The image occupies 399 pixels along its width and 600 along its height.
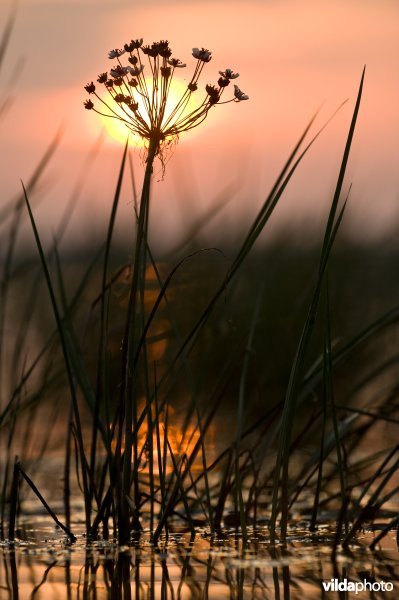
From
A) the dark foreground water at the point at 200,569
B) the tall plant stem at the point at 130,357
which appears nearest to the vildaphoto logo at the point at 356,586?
the dark foreground water at the point at 200,569

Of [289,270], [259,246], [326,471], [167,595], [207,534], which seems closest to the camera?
[167,595]

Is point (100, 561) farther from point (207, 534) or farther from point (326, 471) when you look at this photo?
point (326, 471)

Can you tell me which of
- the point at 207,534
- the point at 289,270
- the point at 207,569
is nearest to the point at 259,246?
the point at 289,270

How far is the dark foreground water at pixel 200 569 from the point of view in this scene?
195cm

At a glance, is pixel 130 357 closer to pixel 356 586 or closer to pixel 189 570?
pixel 189 570

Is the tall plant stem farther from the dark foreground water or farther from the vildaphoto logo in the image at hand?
the vildaphoto logo

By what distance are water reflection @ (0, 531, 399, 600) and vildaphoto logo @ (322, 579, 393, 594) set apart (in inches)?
0.6

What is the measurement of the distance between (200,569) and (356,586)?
311 millimetres

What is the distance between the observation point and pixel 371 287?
5.34 m

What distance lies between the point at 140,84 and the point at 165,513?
0.85 m

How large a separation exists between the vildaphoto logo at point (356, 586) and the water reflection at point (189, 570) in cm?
1

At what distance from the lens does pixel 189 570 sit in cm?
211

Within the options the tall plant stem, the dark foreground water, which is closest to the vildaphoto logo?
the dark foreground water

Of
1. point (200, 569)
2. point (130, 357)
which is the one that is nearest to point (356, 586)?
point (200, 569)
